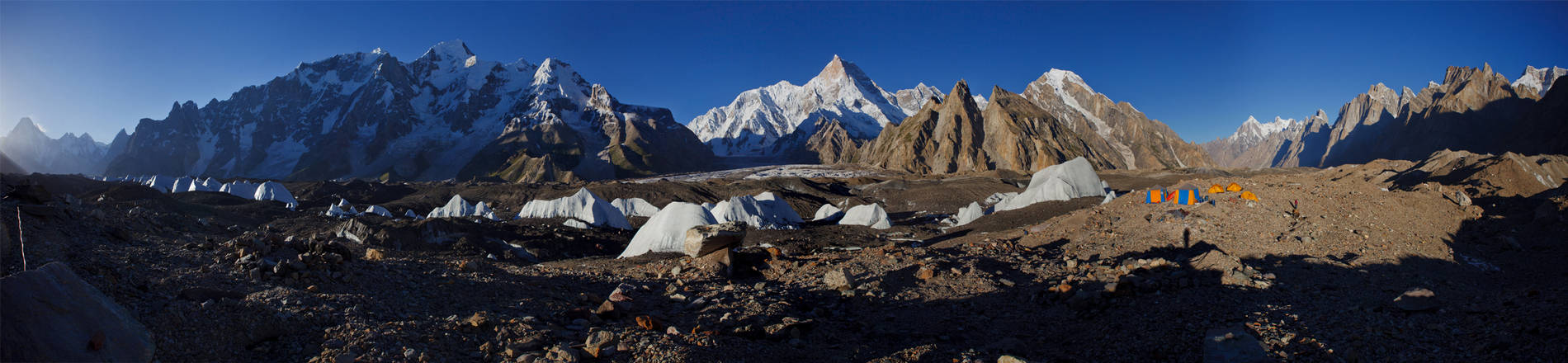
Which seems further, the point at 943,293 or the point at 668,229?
the point at 668,229

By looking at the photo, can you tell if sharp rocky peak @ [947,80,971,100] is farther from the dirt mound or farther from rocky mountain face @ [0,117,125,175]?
rocky mountain face @ [0,117,125,175]

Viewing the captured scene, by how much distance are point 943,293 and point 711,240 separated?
651 centimetres

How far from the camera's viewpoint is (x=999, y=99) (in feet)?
526

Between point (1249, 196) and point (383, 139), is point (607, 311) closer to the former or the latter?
point (1249, 196)

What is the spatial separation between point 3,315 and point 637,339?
4442 millimetres

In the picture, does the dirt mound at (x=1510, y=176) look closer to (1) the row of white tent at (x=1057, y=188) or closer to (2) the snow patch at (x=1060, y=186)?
(1) the row of white tent at (x=1057, y=188)

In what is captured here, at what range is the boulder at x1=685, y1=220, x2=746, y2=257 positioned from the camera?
1543 centimetres

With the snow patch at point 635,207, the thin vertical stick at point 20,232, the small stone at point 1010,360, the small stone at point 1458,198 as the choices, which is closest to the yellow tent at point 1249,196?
the small stone at point 1458,198

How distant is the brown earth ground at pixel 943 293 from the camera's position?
5793mm

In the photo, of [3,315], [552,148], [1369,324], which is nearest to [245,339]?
[3,315]

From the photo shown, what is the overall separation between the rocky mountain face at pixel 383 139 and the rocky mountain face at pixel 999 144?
229 feet

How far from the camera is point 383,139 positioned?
6673 inches

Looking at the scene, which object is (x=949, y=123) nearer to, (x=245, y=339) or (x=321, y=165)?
(x=245, y=339)

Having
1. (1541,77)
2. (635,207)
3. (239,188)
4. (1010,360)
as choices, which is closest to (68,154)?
(239,188)
